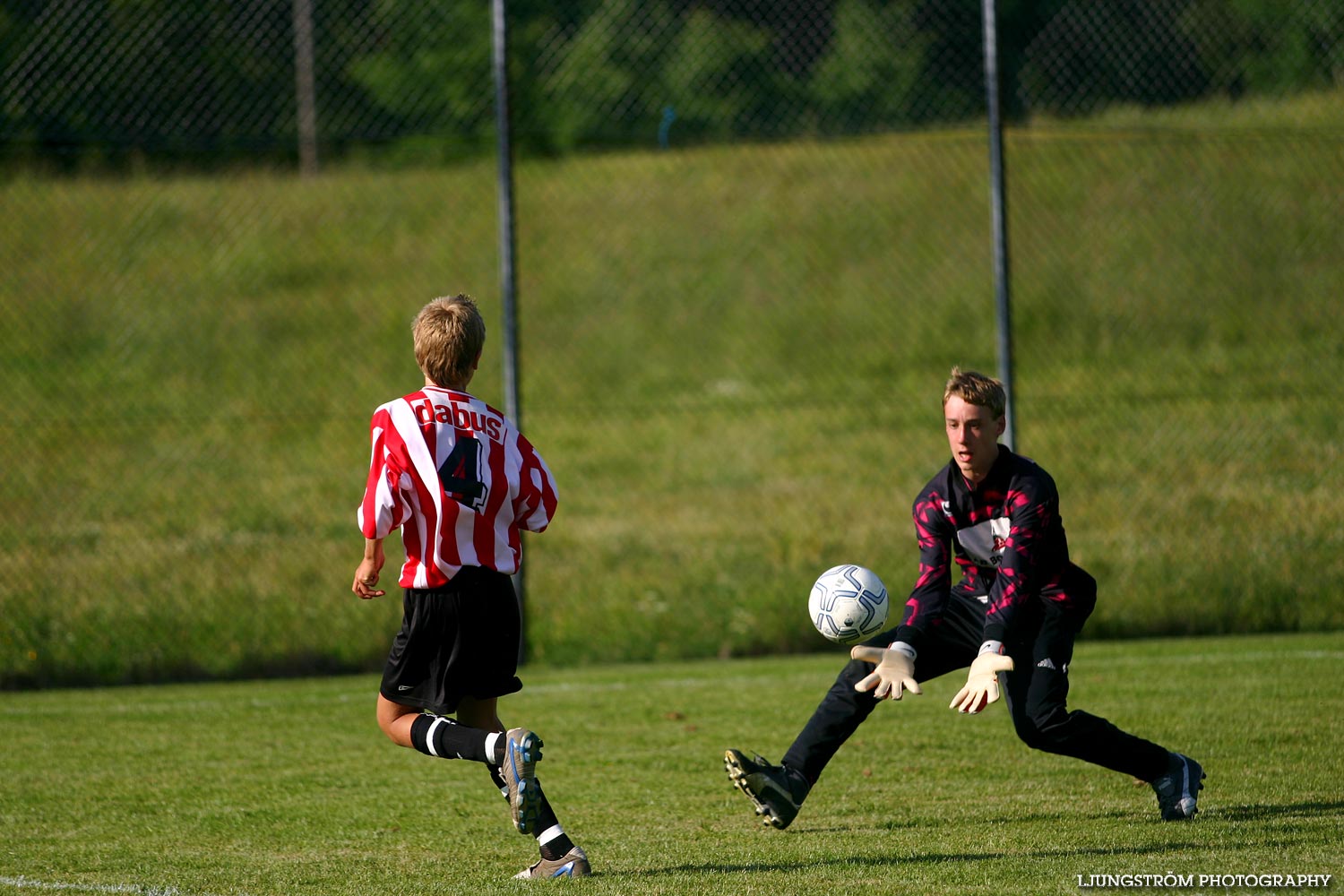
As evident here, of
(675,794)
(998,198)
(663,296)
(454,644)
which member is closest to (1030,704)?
(675,794)

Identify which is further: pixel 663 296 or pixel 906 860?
pixel 663 296

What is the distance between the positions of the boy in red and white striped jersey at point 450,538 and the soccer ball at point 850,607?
1.16 meters

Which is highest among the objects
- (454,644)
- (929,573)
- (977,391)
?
(977,391)

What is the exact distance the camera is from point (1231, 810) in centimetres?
428

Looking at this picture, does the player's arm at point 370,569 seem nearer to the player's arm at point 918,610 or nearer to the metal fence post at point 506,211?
the player's arm at point 918,610

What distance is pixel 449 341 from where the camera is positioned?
3863 millimetres

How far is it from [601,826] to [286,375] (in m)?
15.1

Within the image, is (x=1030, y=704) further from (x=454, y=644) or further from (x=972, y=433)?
(x=454, y=644)

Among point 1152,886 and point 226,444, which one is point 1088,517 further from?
point 226,444

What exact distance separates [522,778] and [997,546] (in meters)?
1.72

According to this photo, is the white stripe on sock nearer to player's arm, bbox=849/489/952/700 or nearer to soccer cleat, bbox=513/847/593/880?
soccer cleat, bbox=513/847/593/880

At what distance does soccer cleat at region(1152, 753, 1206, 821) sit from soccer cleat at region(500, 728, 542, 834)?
6.71ft

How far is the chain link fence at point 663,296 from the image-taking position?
9.10 metres

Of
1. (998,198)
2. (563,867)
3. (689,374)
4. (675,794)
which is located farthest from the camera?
(689,374)
